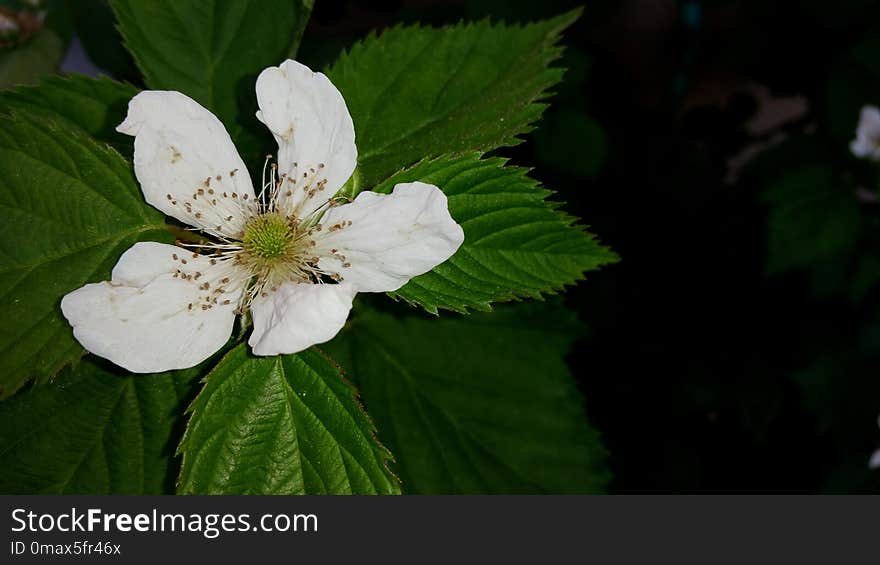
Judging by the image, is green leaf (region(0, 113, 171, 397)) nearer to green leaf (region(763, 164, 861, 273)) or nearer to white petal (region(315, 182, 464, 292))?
white petal (region(315, 182, 464, 292))

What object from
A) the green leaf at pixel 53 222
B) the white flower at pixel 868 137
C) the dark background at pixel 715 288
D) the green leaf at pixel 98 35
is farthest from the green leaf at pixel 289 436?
the white flower at pixel 868 137

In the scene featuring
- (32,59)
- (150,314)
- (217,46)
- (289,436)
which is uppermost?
(32,59)

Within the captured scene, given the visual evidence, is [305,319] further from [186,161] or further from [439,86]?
[439,86]

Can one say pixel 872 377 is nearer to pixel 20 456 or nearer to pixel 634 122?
pixel 634 122

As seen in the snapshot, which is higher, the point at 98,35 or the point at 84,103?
the point at 98,35

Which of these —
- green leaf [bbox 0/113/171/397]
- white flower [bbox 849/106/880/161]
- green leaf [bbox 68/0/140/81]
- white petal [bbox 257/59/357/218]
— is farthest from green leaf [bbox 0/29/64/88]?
white flower [bbox 849/106/880/161]

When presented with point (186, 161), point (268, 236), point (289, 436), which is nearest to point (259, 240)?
point (268, 236)

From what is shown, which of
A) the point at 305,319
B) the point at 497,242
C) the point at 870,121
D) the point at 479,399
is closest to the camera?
the point at 305,319

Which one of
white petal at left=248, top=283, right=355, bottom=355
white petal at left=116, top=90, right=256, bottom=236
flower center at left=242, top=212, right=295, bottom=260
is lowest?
white petal at left=248, top=283, right=355, bottom=355
